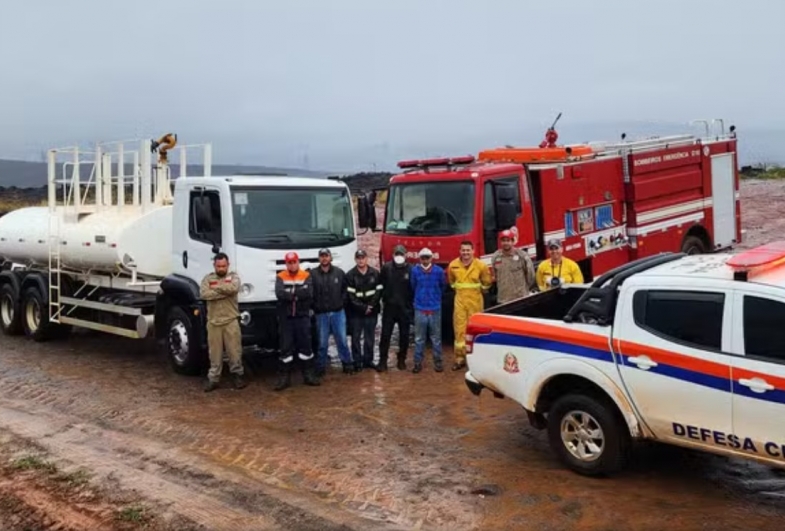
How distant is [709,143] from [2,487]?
1317cm

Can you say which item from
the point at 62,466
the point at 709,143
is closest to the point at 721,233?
the point at 709,143

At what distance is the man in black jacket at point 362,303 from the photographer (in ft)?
34.5

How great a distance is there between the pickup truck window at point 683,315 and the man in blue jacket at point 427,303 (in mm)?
4653

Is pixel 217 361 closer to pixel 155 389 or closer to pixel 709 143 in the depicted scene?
pixel 155 389

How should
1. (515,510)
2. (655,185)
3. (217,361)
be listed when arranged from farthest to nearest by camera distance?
1. (655,185)
2. (217,361)
3. (515,510)

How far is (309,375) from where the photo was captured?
1019 cm

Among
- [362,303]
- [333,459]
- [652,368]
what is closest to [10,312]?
[362,303]

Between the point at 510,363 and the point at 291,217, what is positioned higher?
the point at 291,217

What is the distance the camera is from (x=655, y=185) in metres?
14.1

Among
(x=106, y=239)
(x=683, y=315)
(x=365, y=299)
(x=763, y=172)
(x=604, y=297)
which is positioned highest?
(x=763, y=172)

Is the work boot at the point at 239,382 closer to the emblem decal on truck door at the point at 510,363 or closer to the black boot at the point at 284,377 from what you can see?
the black boot at the point at 284,377

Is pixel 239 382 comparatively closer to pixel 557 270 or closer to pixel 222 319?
pixel 222 319

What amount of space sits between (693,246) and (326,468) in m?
10.5

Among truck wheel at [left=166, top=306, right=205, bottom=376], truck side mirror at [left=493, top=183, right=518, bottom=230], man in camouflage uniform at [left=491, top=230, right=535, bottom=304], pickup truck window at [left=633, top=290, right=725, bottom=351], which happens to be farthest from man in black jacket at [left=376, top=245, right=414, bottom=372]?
pickup truck window at [left=633, top=290, right=725, bottom=351]
